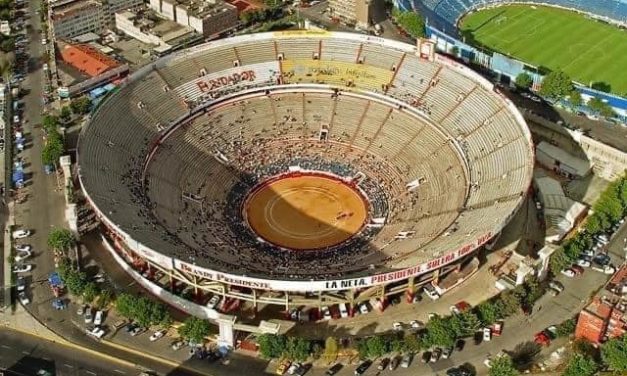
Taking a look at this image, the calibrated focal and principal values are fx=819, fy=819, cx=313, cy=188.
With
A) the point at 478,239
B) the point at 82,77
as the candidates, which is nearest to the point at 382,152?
the point at 478,239

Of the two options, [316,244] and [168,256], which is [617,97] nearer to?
[316,244]

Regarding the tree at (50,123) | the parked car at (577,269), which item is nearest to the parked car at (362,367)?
the parked car at (577,269)

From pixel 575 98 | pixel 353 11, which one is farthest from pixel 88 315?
pixel 353 11

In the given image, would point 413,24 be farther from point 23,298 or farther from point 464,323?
point 23,298

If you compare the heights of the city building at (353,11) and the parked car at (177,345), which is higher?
the city building at (353,11)

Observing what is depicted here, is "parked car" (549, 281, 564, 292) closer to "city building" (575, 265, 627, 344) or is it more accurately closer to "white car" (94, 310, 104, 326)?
"city building" (575, 265, 627, 344)

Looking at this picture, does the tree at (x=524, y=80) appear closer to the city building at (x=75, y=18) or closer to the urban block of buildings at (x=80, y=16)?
the urban block of buildings at (x=80, y=16)
